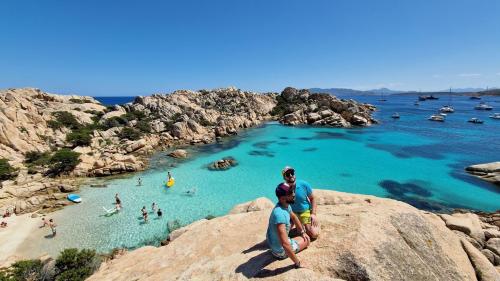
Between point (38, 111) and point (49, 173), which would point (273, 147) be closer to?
point (49, 173)

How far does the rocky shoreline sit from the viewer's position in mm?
33406

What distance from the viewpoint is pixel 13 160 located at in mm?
37750

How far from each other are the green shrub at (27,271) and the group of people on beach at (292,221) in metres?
16.5

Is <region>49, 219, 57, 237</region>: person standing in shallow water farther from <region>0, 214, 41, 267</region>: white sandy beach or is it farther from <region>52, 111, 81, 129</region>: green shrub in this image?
<region>52, 111, 81, 129</region>: green shrub

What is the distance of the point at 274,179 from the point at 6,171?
1384 inches

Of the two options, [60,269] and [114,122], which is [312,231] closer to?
[60,269]

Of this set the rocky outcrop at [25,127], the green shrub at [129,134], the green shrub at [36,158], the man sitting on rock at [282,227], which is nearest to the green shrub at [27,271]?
the man sitting on rock at [282,227]

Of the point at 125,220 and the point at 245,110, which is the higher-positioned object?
the point at 245,110

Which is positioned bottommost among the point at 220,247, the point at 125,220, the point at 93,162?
the point at 125,220

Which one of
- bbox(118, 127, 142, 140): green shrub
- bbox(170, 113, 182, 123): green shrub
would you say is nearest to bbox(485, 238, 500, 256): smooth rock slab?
bbox(118, 127, 142, 140): green shrub

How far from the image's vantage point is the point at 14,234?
22125mm

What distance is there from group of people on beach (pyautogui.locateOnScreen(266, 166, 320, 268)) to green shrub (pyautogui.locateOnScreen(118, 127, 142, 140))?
177 ft

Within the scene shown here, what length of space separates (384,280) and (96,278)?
1243cm

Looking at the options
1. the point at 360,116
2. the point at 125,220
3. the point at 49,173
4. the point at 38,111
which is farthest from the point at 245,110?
the point at 125,220
